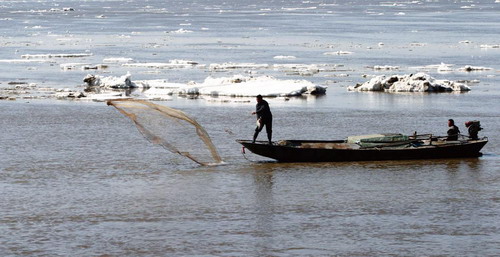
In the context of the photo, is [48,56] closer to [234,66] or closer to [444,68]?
[234,66]

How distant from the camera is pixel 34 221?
17.8m

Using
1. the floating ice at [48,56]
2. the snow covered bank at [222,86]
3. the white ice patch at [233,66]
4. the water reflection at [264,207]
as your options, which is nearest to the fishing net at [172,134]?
the water reflection at [264,207]

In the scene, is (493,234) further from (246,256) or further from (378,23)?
(378,23)

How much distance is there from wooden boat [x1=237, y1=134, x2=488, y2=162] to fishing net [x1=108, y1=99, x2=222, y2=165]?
39.0 inches

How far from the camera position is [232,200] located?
1964 centimetres

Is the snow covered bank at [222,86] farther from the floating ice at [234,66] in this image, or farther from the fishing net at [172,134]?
the fishing net at [172,134]

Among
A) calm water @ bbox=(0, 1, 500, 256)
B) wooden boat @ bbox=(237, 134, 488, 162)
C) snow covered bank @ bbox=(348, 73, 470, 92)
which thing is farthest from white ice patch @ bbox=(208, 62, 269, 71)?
wooden boat @ bbox=(237, 134, 488, 162)

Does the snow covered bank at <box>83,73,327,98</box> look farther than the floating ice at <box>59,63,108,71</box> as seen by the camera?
No

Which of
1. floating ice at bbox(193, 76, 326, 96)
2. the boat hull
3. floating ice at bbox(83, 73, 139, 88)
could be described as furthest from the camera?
floating ice at bbox(83, 73, 139, 88)

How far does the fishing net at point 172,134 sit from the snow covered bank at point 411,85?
16.7 m

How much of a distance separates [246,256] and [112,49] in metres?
47.7

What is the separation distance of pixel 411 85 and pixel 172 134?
57.9ft

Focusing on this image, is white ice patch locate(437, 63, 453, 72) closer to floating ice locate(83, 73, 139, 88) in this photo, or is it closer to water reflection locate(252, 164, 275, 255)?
floating ice locate(83, 73, 139, 88)

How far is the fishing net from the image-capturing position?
2344cm
